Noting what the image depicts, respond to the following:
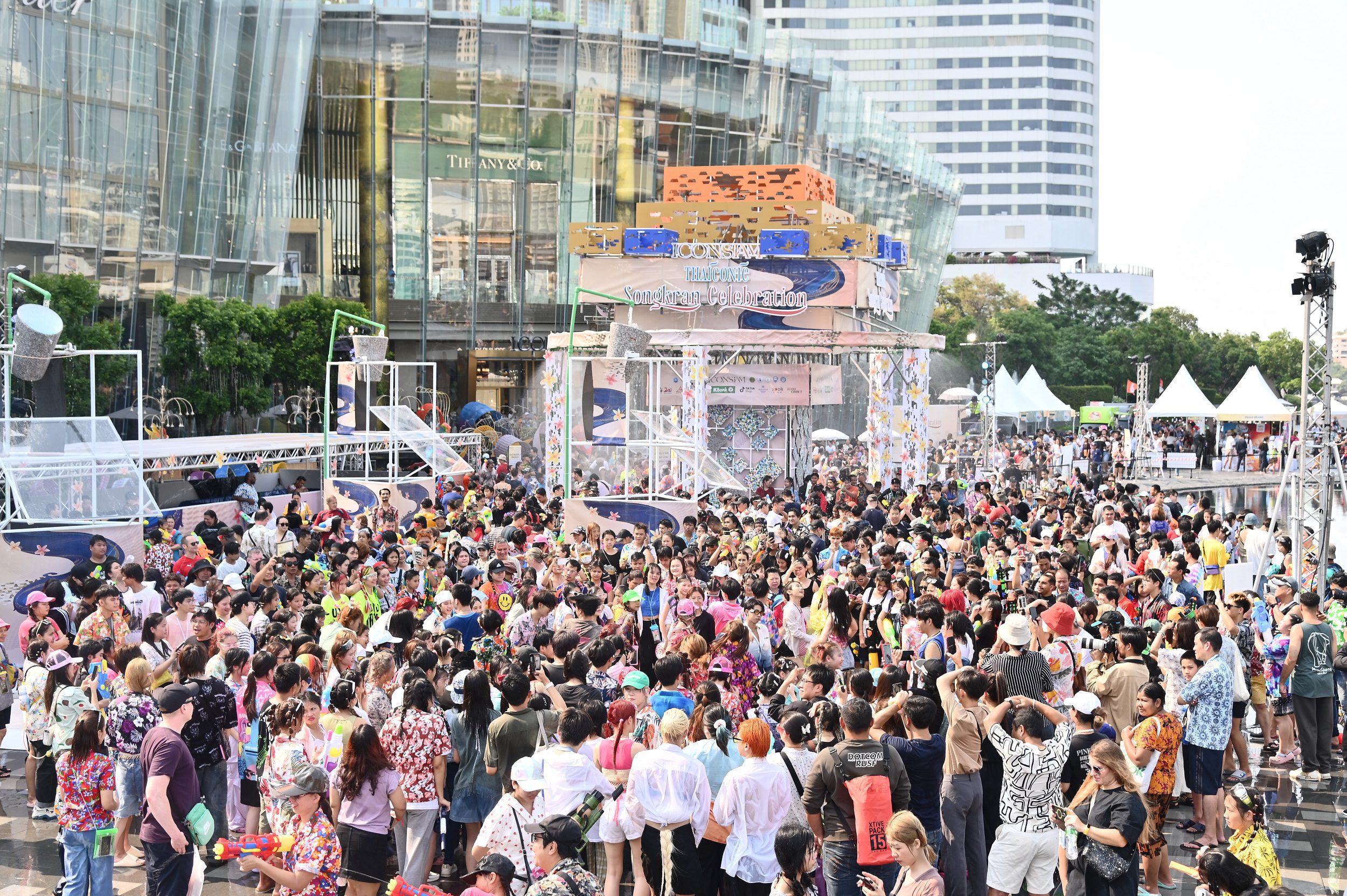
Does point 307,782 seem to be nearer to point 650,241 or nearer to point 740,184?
point 650,241

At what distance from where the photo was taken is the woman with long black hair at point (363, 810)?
6.78 meters

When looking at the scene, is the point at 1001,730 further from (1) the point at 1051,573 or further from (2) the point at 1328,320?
(2) the point at 1328,320

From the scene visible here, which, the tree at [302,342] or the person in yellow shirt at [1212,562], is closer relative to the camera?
the person in yellow shirt at [1212,562]

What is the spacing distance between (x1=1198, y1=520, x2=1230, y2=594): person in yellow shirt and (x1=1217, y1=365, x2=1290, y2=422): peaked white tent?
23.5m

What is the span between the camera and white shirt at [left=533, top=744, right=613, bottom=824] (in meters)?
6.63

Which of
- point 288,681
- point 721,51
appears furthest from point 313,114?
point 288,681

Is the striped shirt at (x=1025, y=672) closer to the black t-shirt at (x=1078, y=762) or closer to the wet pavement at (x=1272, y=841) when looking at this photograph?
the black t-shirt at (x=1078, y=762)

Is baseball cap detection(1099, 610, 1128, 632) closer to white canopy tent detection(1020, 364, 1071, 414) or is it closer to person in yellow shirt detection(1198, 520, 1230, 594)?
A: person in yellow shirt detection(1198, 520, 1230, 594)

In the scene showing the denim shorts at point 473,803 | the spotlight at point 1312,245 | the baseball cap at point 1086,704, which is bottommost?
the denim shorts at point 473,803

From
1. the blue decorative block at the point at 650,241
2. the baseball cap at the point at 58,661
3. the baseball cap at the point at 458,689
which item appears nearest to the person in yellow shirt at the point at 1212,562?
the baseball cap at the point at 458,689

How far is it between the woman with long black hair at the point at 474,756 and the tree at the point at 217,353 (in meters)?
28.3

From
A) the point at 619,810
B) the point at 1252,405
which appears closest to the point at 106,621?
the point at 619,810

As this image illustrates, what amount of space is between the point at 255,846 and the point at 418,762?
139 cm

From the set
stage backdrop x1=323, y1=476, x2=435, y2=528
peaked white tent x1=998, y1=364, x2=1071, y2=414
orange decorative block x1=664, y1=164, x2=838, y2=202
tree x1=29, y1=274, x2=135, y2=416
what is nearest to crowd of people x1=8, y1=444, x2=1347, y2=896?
stage backdrop x1=323, y1=476, x2=435, y2=528
